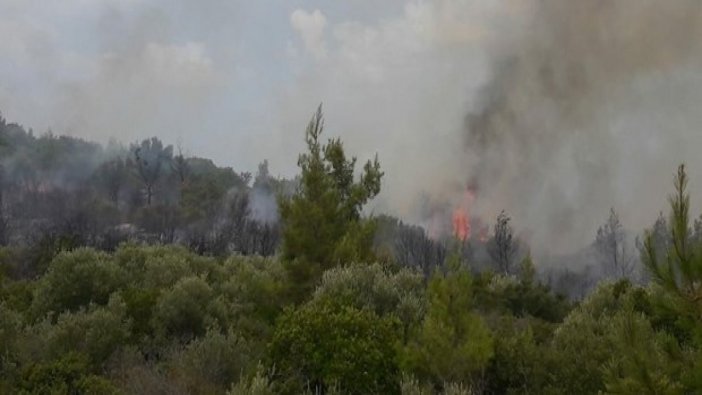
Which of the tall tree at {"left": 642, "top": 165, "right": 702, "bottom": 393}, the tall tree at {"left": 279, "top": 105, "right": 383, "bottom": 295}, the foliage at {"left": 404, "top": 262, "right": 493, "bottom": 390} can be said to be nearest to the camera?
the tall tree at {"left": 642, "top": 165, "right": 702, "bottom": 393}

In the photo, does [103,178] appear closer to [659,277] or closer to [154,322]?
[154,322]

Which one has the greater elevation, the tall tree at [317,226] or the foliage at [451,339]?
the tall tree at [317,226]

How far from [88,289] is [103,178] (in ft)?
457

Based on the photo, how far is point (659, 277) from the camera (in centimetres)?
633

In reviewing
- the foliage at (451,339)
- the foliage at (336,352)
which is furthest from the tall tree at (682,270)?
the foliage at (336,352)

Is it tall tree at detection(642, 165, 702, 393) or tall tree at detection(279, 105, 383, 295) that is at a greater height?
tall tree at detection(279, 105, 383, 295)

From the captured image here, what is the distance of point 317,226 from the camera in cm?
2300

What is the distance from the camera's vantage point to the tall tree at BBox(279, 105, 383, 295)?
22.2 meters

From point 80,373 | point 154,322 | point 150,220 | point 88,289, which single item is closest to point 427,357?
point 80,373

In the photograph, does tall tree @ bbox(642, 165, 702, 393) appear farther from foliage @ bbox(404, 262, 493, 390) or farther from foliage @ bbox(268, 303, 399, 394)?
foliage @ bbox(268, 303, 399, 394)

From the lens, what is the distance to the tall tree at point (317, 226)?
22203mm

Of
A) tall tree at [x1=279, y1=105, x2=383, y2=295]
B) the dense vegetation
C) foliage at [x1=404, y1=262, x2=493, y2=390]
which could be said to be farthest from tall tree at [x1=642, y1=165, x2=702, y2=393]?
tall tree at [x1=279, y1=105, x2=383, y2=295]

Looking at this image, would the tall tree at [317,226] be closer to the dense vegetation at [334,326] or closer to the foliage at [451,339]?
the dense vegetation at [334,326]

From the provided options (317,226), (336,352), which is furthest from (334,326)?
(317,226)
